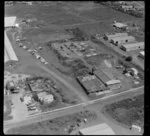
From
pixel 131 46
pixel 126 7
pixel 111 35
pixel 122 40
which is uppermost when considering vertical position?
pixel 126 7

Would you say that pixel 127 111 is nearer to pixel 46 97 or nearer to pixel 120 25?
pixel 46 97

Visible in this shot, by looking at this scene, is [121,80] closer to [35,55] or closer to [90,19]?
[35,55]

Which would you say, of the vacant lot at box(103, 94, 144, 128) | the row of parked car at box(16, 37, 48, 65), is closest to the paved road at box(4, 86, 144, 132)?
the vacant lot at box(103, 94, 144, 128)

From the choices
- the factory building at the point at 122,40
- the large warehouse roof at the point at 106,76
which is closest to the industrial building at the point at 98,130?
the large warehouse roof at the point at 106,76

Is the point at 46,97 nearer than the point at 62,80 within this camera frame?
Yes

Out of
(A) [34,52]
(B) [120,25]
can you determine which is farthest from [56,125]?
(B) [120,25]

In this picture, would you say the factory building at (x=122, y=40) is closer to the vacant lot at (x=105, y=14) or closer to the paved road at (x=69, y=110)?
the vacant lot at (x=105, y=14)

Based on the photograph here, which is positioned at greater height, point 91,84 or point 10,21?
point 10,21

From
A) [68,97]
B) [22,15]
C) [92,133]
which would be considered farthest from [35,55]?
[22,15]

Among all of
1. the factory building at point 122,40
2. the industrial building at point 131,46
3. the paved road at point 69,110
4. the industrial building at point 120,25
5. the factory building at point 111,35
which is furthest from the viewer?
the industrial building at point 120,25
